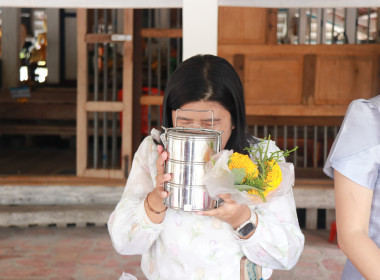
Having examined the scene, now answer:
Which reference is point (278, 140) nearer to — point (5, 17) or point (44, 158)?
point (44, 158)

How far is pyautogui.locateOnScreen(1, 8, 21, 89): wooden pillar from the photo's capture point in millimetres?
9172

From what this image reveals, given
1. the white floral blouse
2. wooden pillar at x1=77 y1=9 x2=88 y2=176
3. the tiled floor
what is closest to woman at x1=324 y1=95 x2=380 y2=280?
the white floral blouse

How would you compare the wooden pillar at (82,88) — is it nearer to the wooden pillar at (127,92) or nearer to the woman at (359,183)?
the wooden pillar at (127,92)

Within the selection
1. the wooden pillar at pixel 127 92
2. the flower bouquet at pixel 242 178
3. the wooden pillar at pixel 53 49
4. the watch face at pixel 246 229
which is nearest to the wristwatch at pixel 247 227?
the watch face at pixel 246 229

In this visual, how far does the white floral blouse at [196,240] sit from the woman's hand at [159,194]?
0.02 meters

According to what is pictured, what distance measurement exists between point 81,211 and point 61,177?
0.45 m

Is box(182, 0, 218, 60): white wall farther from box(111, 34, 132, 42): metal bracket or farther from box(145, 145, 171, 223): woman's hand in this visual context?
box(111, 34, 132, 42): metal bracket

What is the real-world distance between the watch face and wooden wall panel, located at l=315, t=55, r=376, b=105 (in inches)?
136

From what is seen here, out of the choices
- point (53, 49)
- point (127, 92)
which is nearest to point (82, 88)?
point (127, 92)

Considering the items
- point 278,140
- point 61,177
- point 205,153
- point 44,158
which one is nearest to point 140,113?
point 61,177

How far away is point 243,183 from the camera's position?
1138 mm

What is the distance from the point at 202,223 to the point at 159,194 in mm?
276

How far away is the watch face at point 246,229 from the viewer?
1298 millimetres

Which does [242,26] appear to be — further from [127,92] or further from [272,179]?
[272,179]
